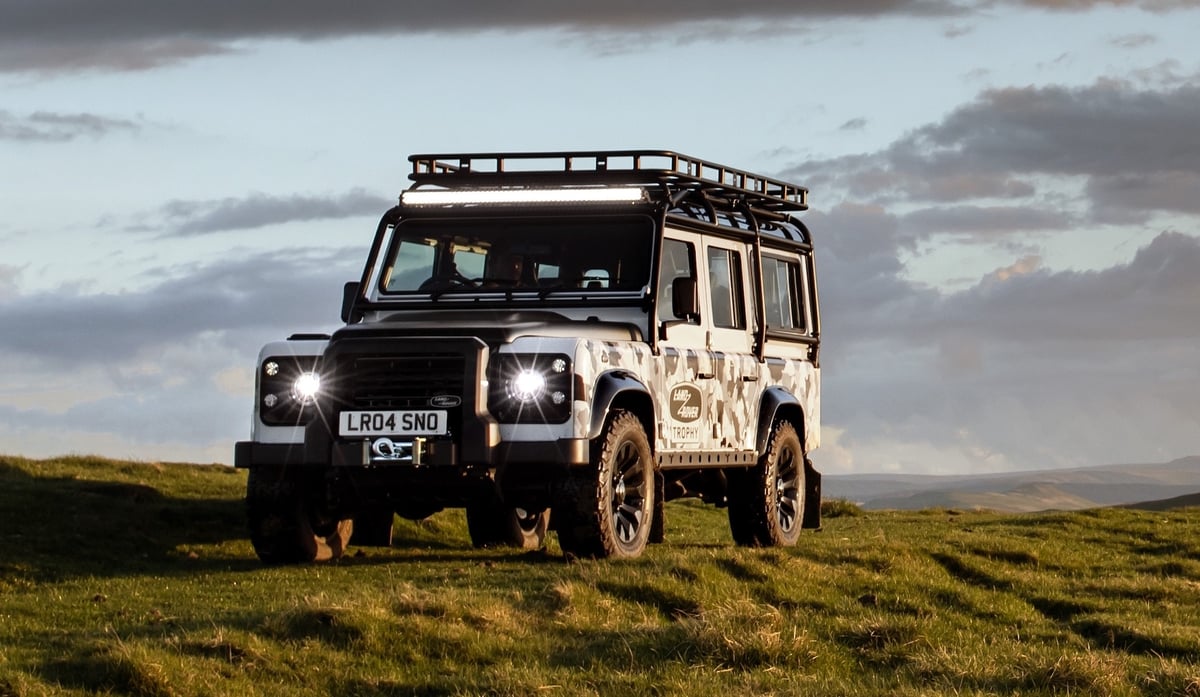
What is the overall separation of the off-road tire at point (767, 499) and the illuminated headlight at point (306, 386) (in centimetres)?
535

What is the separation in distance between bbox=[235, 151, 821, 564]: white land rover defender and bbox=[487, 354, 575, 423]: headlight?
2 centimetres

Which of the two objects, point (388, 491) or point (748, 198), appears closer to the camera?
point (388, 491)

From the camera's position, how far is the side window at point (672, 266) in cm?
1592

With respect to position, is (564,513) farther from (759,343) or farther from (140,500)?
(140,500)

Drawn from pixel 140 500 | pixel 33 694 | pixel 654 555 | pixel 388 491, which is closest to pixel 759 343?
pixel 654 555

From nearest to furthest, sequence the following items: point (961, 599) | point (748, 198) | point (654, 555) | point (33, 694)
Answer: point (33, 694), point (961, 599), point (654, 555), point (748, 198)

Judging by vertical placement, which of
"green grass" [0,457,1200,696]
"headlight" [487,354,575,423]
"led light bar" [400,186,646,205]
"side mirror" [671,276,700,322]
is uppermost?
"led light bar" [400,186,646,205]

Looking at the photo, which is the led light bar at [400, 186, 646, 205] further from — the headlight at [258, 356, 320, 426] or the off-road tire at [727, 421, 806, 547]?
the off-road tire at [727, 421, 806, 547]

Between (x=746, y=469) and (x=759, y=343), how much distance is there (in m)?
1.35

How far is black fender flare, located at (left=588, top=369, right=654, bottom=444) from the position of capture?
14.5 m

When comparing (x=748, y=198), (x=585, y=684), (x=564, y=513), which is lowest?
(x=585, y=684)

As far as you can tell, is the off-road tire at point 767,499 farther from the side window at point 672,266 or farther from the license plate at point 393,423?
the license plate at point 393,423

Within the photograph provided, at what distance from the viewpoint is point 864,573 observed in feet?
48.6

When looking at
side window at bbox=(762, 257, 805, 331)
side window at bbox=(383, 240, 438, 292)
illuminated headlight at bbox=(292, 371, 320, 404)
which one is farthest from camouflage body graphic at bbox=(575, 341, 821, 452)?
side window at bbox=(383, 240, 438, 292)
